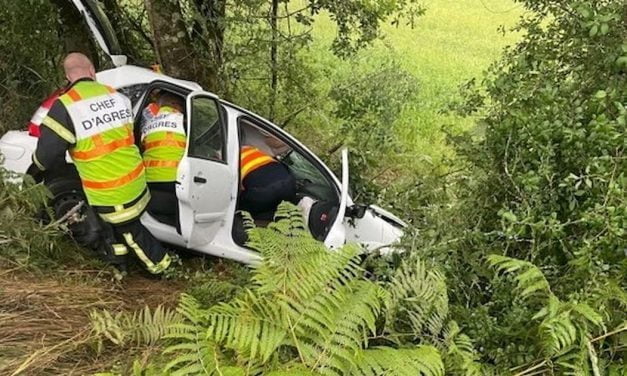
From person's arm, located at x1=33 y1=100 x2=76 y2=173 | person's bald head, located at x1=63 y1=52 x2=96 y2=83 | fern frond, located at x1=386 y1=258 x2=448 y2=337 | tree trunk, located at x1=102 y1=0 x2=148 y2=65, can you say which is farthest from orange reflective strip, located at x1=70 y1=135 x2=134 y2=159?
tree trunk, located at x1=102 y1=0 x2=148 y2=65

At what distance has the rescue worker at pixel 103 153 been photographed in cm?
492

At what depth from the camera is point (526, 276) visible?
2619 mm

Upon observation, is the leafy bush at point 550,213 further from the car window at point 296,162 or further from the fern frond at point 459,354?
the car window at point 296,162

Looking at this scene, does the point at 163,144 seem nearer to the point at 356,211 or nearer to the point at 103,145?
the point at 103,145

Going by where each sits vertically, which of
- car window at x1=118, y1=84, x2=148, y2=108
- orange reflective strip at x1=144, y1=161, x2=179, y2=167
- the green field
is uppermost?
car window at x1=118, y1=84, x2=148, y2=108

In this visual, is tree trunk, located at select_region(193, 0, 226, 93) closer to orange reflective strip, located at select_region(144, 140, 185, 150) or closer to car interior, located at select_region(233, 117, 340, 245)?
car interior, located at select_region(233, 117, 340, 245)

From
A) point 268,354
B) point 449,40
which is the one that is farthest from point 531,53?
point 449,40

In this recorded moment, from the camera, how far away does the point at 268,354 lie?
2.42m

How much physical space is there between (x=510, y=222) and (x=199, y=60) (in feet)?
18.6

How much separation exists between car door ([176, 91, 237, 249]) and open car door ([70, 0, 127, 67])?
3.40 ft

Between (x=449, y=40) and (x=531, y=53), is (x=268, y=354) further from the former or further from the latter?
(x=449, y=40)

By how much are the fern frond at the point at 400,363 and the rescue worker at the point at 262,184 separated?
11.5ft

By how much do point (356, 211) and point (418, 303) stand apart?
2999mm

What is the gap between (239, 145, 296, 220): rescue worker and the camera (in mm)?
5973
